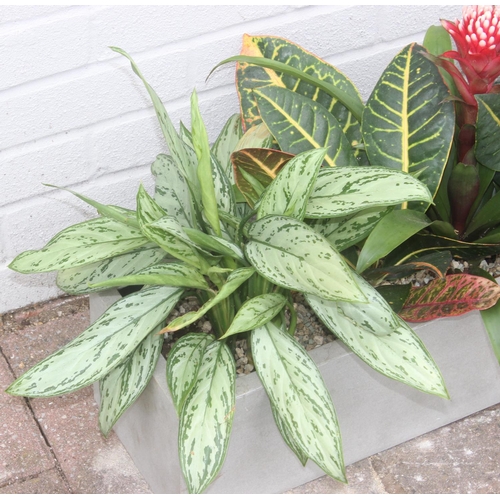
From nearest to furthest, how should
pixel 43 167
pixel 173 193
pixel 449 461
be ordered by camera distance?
1. pixel 173 193
2. pixel 449 461
3. pixel 43 167

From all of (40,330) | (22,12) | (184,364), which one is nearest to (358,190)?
(184,364)

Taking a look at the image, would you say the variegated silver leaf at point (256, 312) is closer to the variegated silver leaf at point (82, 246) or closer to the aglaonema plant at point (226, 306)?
the aglaonema plant at point (226, 306)

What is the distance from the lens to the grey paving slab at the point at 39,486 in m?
1.28

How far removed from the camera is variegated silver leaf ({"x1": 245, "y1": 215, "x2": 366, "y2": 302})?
0.97m

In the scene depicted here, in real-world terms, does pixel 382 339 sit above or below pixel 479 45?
below

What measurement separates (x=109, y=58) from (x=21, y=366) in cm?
56

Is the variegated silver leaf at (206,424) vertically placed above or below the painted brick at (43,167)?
below

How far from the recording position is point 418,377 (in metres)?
1.08

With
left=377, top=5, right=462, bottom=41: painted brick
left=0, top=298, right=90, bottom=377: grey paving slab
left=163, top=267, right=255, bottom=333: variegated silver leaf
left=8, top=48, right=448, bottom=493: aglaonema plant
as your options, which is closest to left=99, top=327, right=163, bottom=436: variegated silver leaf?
left=8, top=48, right=448, bottom=493: aglaonema plant

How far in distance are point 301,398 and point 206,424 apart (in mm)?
126

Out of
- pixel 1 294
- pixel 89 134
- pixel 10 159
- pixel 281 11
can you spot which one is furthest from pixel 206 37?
pixel 1 294

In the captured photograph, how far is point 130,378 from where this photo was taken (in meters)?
1.17

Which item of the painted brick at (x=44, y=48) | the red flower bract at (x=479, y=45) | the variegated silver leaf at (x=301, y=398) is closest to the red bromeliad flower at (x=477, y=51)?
the red flower bract at (x=479, y=45)

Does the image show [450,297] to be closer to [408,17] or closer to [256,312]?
[256,312]
